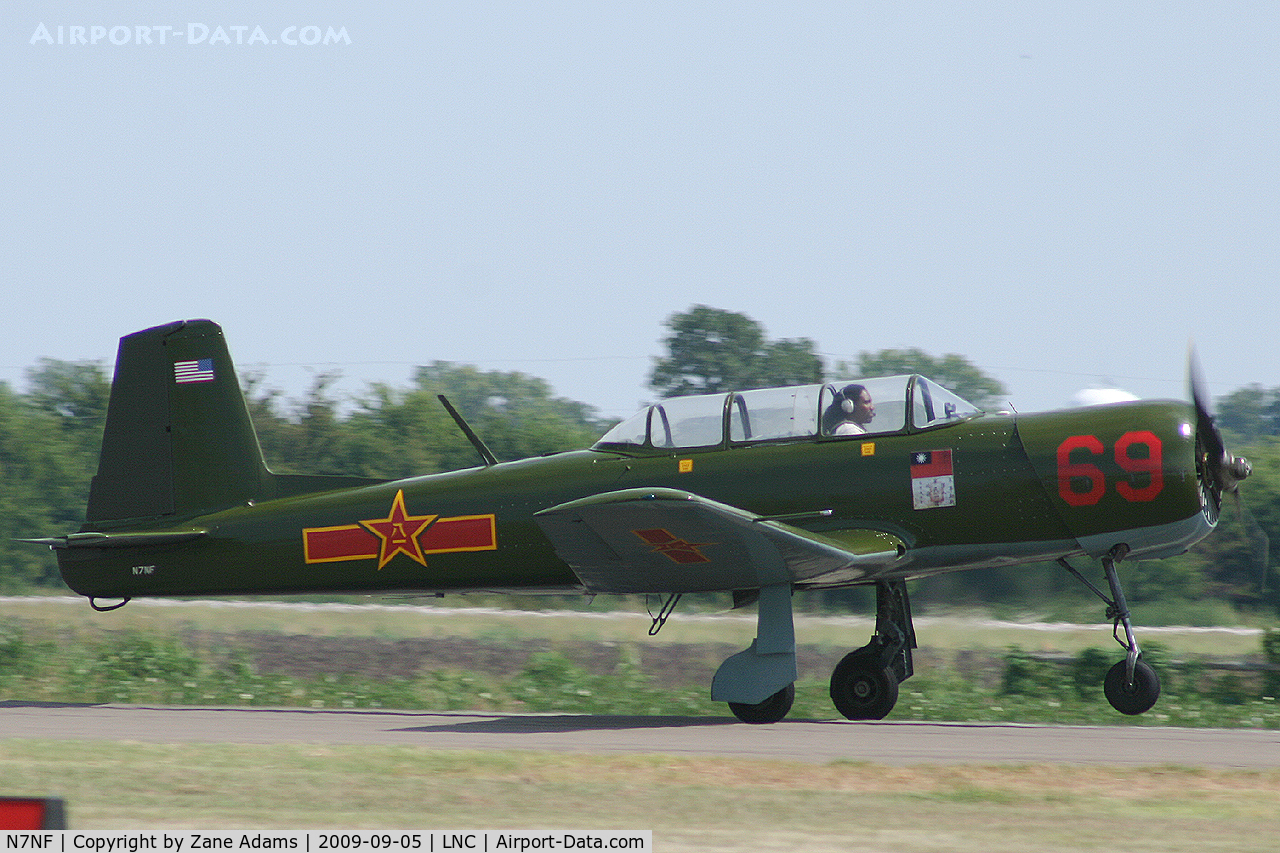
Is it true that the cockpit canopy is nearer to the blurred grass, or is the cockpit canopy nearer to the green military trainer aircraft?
the green military trainer aircraft

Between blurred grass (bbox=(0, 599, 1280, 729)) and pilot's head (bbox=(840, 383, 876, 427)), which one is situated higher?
pilot's head (bbox=(840, 383, 876, 427))

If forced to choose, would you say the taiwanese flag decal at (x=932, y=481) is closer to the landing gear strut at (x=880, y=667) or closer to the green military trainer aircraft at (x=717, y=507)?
A: the green military trainer aircraft at (x=717, y=507)

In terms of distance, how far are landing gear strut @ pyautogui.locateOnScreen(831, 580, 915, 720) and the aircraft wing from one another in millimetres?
762

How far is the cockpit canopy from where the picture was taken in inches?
413

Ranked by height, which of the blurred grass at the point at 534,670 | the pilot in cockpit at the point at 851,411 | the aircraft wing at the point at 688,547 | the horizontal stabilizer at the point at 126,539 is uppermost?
the pilot in cockpit at the point at 851,411

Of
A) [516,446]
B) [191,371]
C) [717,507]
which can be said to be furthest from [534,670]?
[516,446]

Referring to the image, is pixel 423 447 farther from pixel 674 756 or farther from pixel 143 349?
pixel 674 756

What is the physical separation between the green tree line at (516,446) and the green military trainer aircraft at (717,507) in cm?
158

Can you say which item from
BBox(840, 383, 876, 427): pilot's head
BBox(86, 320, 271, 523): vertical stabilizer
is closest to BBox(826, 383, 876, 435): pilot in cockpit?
BBox(840, 383, 876, 427): pilot's head

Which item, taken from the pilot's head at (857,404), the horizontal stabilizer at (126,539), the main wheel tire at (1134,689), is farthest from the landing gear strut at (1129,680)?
the horizontal stabilizer at (126,539)

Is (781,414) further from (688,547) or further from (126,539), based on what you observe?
(126,539)

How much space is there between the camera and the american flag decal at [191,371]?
1231cm

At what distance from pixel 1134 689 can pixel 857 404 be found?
2976mm

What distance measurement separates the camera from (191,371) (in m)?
12.3
